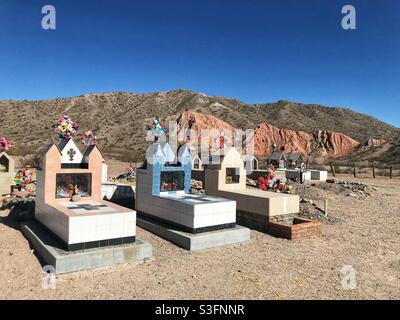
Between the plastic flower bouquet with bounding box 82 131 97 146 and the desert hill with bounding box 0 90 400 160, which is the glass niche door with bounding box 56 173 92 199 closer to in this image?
the plastic flower bouquet with bounding box 82 131 97 146

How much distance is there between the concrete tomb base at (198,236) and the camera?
33.4 ft

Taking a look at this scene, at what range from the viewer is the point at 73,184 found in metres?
11.9

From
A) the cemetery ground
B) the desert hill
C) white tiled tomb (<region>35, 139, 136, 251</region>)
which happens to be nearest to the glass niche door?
white tiled tomb (<region>35, 139, 136, 251</region>)

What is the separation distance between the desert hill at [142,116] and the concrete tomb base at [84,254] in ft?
125

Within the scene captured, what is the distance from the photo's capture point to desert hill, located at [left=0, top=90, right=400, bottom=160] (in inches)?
2297

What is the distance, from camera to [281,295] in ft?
23.4

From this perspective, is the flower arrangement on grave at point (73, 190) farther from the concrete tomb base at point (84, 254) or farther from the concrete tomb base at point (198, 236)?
the concrete tomb base at point (198, 236)

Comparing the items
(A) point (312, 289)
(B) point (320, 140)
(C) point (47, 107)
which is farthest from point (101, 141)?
Result: (A) point (312, 289)

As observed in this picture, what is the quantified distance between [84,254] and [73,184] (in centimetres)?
431

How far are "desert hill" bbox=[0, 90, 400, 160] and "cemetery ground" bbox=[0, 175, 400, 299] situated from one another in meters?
38.4

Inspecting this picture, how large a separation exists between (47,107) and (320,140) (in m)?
58.5

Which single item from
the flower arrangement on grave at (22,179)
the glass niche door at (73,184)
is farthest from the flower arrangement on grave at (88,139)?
the flower arrangement on grave at (22,179)

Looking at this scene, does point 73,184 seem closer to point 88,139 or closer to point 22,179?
point 88,139
